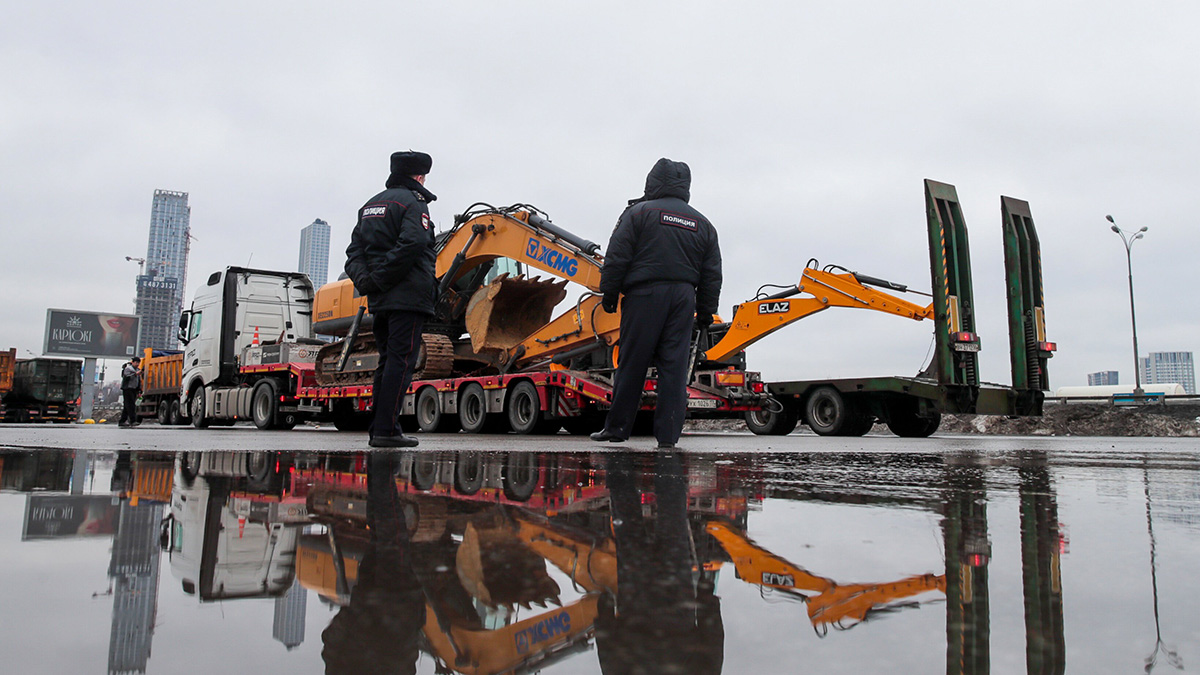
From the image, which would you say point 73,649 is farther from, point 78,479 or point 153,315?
point 153,315

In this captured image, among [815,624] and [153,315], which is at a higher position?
[153,315]

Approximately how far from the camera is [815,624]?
3.28 ft

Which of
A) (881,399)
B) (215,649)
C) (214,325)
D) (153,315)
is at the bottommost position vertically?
(215,649)

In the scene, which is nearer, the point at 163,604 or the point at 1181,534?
the point at 163,604

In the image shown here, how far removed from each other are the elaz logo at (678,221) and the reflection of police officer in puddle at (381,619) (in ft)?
14.5

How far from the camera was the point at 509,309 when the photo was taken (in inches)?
491

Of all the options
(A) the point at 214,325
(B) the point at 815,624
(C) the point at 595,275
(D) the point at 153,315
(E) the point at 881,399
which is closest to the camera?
(B) the point at 815,624

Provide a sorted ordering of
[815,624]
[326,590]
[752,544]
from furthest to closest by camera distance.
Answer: [752,544] < [326,590] < [815,624]

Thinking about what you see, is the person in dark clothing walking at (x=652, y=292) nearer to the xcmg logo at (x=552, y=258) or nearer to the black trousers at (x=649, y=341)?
the black trousers at (x=649, y=341)

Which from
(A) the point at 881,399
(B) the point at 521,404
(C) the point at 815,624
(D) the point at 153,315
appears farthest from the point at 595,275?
(D) the point at 153,315

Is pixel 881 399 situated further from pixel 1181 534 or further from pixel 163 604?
pixel 163 604

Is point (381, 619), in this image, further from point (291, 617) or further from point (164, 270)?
point (164, 270)

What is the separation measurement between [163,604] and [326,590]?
20cm

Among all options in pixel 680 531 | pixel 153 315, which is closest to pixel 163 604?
pixel 680 531
